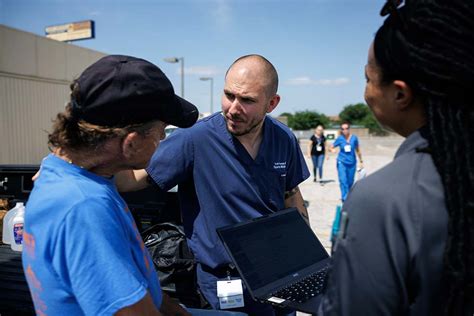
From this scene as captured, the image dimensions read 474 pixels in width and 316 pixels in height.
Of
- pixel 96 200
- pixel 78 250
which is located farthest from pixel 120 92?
pixel 78 250

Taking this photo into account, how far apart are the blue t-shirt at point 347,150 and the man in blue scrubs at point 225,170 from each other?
23.1ft

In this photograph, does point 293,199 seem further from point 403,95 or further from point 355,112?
point 355,112

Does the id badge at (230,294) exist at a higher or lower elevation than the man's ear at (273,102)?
lower

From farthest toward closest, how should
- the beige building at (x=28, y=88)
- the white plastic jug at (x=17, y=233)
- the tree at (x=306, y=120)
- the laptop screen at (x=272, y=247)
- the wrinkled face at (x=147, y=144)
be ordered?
the tree at (x=306, y=120) < the beige building at (x=28, y=88) < the white plastic jug at (x=17, y=233) < the laptop screen at (x=272, y=247) < the wrinkled face at (x=147, y=144)

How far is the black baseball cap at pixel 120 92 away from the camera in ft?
3.58

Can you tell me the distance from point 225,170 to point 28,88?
598 inches

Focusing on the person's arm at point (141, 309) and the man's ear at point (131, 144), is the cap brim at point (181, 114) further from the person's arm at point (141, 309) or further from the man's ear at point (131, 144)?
the person's arm at point (141, 309)

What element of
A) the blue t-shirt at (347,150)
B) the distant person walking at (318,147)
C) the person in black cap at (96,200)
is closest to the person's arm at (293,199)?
the person in black cap at (96,200)

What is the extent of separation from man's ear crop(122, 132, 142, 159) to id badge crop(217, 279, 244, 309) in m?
0.94

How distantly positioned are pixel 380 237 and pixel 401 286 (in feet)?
0.39

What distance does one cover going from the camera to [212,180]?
2.01 m

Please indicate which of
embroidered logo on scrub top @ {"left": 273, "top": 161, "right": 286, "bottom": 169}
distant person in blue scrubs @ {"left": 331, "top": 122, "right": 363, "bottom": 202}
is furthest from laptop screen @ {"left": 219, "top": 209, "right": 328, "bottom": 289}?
distant person in blue scrubs @ {"left": 331, "top": 122, "right": 363, "bottom": 202}

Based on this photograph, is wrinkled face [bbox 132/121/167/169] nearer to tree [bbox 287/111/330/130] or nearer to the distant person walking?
the distant person walking

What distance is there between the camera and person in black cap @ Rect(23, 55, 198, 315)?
39.4 inches
